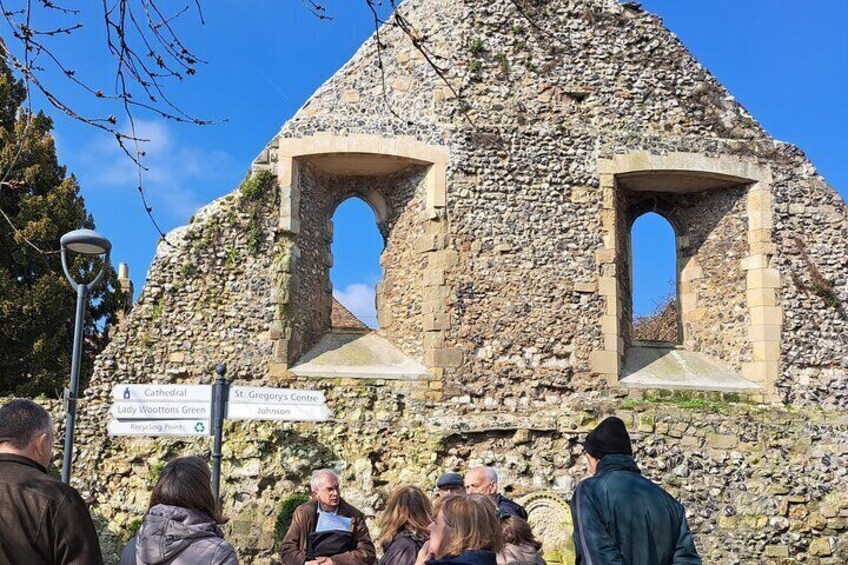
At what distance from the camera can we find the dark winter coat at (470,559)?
11.9ft

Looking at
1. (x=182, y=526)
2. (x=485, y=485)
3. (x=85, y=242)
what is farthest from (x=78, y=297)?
(x=182, y=526)

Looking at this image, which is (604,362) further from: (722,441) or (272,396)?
(272,396)

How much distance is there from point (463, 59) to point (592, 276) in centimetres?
355

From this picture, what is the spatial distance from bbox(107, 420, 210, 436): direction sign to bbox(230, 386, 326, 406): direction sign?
0.54 m

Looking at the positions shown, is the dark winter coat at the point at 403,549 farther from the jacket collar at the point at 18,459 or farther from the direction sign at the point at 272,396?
the direction sign at the point at 272,396

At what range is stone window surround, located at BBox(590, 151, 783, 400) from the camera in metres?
12.3

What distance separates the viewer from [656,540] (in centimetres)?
429

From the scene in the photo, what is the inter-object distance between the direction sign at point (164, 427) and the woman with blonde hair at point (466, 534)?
5.26 meters

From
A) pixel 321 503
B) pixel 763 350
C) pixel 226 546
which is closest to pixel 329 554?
pixel 321 503

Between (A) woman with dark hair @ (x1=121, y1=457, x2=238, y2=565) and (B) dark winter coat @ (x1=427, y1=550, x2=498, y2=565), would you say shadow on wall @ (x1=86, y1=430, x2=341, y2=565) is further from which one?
(B) dark winter coat @ (x1=427, y1=550, x2=498, y2=565)

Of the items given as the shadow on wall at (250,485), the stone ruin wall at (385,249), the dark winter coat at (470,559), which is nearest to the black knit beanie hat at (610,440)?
the dark winter coat at (470,559)

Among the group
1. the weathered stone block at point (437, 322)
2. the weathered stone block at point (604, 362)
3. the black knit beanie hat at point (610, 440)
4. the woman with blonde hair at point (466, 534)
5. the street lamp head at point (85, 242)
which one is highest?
the street lamp head at point (85, 242)

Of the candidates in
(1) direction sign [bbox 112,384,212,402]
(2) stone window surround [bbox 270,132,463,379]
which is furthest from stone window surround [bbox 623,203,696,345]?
(1) direction sign [bbox 112,384,212,402]

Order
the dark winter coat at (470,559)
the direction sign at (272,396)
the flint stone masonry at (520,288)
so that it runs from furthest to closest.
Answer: the flint stone masonry at (520,288) < the direction sign at (272,396) < the dark winter coat at (470,559)
